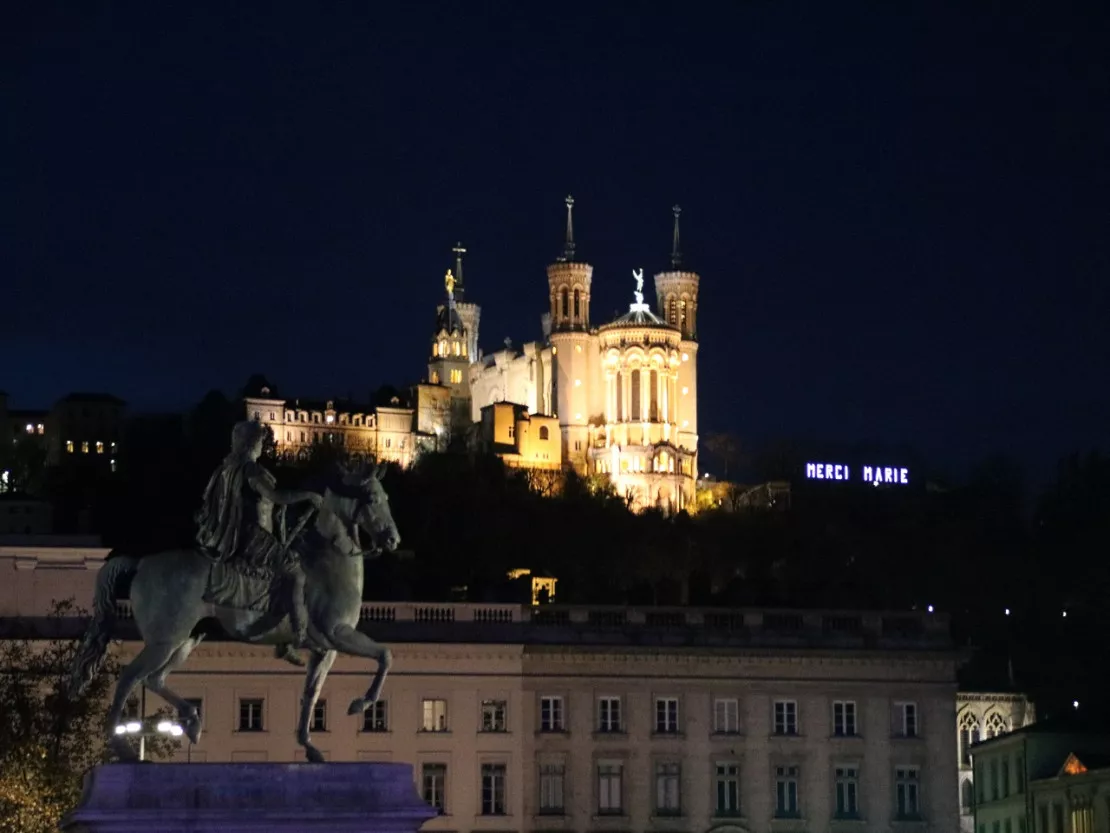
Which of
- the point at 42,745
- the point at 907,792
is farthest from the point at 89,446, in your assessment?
the point at 42,745

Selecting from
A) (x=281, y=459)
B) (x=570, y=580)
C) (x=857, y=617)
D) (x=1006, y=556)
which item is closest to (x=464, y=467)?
(x=281, y=459)

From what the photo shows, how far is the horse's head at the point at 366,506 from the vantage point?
92.4 feet

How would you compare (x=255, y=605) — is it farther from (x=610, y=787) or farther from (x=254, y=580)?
(x=610, y=787)

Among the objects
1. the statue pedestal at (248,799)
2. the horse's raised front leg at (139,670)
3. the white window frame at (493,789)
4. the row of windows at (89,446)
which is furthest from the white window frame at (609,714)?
the row of windows at (89,446)

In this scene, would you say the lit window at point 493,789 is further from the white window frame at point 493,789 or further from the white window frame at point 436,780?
the white window frame at point 436,780

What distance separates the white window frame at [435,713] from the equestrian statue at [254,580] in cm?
4641

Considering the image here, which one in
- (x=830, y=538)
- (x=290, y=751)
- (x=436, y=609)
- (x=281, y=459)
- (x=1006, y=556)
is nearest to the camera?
(x=290, y=751)

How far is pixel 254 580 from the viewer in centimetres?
2803

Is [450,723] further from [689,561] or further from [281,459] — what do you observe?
[281,459]

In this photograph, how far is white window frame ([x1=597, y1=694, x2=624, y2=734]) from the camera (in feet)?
253

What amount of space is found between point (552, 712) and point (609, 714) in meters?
1.64

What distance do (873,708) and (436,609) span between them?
492 inches

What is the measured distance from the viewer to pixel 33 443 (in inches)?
7731

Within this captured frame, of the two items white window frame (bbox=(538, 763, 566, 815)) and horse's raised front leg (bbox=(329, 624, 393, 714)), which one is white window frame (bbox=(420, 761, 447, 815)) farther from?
horse's raised front leg (bbox=(329, 624, 393, 714))
